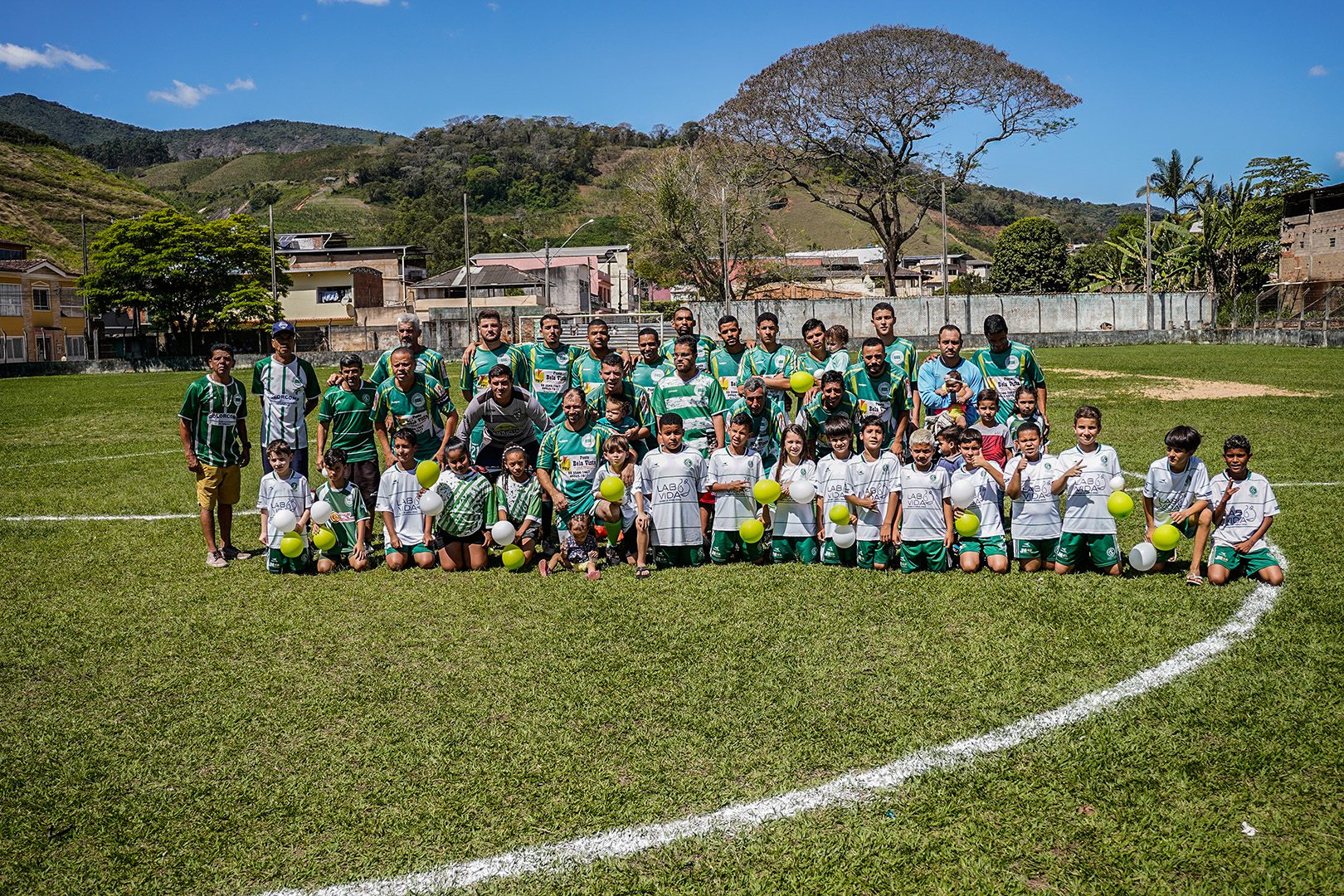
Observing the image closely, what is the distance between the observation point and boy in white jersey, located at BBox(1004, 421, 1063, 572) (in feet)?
23.6

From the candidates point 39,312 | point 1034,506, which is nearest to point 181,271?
point 39,312

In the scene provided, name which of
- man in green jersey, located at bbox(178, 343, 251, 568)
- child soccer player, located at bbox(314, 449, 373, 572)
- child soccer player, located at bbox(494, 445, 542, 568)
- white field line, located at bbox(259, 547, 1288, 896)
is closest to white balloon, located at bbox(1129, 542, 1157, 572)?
white field line, located at bbox(259, 547, 1288, 896)

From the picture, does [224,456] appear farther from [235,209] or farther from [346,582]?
[235,209]

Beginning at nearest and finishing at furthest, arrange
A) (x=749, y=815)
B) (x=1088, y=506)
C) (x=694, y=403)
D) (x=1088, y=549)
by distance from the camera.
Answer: (x=749, y=815)
(x=1088, y=506)
(x=1088, y=549)
(x=694, y=403)

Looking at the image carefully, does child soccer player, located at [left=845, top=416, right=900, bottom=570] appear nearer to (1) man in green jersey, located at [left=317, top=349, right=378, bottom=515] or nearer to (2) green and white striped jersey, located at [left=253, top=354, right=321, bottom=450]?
(1) man in green jersey, located at [left=317, top=349, right=378, bottom=515]

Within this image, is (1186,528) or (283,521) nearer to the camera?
(1186,528)

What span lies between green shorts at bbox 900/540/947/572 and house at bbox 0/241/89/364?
53504mm

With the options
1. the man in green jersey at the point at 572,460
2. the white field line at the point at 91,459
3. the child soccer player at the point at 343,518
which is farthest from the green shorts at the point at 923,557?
the white field line at the point at 91,459

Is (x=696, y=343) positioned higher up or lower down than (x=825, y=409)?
higher up

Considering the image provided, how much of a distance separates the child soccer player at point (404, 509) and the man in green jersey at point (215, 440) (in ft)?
4.52

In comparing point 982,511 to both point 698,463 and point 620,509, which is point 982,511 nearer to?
point 698,463

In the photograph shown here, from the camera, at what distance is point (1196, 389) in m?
20.6

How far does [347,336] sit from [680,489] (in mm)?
47224

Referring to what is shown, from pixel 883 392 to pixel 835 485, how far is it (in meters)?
1.14
